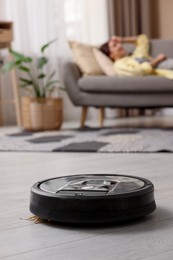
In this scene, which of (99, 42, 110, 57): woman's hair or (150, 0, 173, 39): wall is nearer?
(99, 42, 110, 57): woman's hair

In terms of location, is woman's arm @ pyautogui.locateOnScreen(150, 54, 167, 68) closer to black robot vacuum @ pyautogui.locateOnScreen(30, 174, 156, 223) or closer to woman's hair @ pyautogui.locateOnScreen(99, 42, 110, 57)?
woman's hair @ pyautogui.locateOnScreen(99, 42, 110, 57)

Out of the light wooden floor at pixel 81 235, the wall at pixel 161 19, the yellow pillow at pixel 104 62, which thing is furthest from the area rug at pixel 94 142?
the wall at pixel 161 19

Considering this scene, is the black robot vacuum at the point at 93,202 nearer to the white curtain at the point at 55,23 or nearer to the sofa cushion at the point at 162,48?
the sofa cushion at the point at 162,48

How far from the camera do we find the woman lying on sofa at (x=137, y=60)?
10.7 feet

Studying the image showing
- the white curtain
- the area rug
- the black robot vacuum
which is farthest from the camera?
the white curtain

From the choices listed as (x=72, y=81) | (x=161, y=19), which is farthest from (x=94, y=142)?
(x=161, y=19)

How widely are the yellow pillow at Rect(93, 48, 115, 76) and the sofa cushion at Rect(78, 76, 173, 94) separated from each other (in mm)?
187

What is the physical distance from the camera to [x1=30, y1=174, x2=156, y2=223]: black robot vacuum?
3.17 ft

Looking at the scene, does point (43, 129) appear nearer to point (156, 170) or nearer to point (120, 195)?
point (156, 170)

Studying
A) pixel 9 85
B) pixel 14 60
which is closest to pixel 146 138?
pixel 14 60

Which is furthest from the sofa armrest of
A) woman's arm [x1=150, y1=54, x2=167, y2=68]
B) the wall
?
the wall

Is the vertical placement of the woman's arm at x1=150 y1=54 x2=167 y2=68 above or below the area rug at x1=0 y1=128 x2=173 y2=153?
above

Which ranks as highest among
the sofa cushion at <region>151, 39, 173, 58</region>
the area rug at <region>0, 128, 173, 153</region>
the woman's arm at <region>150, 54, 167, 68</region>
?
the sofa cushion at <region>151, 39, 173, 58</region>

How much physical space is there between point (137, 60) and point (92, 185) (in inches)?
95.5
